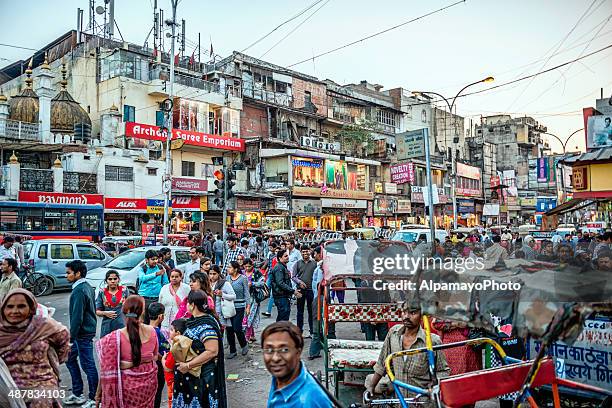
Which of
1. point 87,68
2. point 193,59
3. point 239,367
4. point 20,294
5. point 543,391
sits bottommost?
point 239,367

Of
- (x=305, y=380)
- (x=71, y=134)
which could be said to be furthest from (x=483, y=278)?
(x=71, y=134)

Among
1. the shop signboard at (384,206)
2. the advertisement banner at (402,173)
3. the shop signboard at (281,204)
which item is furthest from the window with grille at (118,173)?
the advertisement banner at (402,173)

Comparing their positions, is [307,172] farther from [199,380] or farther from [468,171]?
[199,380]

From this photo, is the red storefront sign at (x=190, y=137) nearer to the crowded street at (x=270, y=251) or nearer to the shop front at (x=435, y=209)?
the crowded street at (x=270, y=251)

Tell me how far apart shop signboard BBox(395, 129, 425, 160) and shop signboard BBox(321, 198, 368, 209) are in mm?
21478

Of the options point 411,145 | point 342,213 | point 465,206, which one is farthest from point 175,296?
point 465,206

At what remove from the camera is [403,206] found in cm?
4469

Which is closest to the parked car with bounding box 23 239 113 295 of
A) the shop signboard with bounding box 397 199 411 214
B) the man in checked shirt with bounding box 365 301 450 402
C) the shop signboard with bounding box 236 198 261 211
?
the man in checked shirt with bounding box 365 301 450 402

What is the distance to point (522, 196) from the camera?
6288 cm

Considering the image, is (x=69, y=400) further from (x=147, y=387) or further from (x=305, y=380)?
(x=305, y=380)

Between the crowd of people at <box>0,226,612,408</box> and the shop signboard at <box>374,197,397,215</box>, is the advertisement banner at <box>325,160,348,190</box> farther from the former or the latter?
the crowd of people at <box>0,226,612,408</box>

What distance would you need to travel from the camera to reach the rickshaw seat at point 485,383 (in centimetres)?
299

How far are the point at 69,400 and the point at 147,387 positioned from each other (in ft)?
7.85

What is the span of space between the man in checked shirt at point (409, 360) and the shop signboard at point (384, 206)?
38421mm
